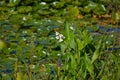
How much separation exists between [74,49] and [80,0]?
160 inches

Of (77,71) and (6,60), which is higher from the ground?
(77,71)

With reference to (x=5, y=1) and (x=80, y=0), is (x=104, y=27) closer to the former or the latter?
(x=80, y=0)

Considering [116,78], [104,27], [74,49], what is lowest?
[104,27]

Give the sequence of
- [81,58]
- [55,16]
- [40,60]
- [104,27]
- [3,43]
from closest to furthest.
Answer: [81,58], [40,60], [3,43], [104,27], [55,16]

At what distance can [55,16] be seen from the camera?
22.5ft

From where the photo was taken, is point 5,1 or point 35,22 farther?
point 5,1

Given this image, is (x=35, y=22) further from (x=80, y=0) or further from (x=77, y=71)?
(x=77, y=71)

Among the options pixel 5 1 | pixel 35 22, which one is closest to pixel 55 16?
pixel 35 22

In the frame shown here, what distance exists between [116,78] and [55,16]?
3430 mm

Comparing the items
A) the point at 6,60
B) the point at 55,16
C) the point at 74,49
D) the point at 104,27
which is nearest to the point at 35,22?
the point at 55,16

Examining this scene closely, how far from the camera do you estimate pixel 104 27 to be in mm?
6430

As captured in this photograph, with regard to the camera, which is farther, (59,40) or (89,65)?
(59,40)

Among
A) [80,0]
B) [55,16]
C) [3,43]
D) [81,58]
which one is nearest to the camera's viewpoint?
[81,58]

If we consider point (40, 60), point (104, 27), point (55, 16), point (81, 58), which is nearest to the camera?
point (81, 58)
